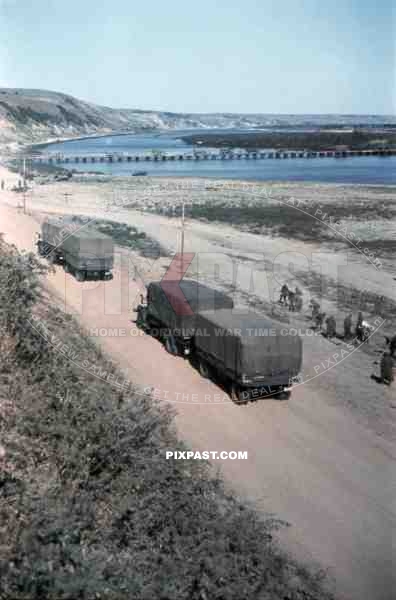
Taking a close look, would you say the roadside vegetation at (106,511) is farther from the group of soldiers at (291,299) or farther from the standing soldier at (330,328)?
the group of soldiers at (291,299)

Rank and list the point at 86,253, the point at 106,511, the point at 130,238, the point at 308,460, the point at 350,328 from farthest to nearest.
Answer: the point at 130,238 < the point at 86,253 < the point at 350,328 < the point at 308,460 < the point at 106,511

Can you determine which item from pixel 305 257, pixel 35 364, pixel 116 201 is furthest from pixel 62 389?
pixel 116 201

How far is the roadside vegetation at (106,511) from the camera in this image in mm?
9203

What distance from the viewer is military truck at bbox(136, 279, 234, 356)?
2212cm

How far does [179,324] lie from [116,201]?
160ft

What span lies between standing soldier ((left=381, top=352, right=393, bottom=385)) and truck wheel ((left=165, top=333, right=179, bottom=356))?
717 cm

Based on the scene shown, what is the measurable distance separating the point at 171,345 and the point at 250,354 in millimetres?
5215

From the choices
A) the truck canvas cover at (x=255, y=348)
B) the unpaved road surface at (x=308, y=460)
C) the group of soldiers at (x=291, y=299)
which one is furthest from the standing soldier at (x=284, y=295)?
the truck canvas cover at (x=255, y=348)

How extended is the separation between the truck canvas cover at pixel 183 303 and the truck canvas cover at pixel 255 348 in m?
1.76

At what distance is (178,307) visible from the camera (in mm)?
22469

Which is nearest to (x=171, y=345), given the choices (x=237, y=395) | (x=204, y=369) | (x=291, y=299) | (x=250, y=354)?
(x=204, y=369)

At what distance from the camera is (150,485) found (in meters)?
12.7

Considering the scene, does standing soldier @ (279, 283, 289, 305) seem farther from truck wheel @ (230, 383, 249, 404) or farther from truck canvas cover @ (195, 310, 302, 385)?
truck wheel @ (230, 383, 249, 404)

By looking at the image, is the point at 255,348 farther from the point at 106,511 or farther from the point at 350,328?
the point at 350,328
